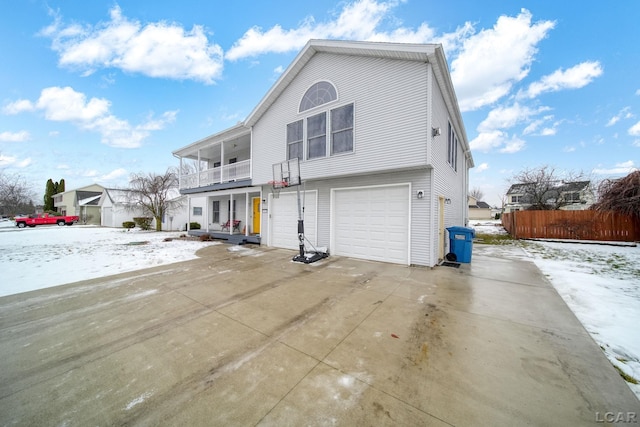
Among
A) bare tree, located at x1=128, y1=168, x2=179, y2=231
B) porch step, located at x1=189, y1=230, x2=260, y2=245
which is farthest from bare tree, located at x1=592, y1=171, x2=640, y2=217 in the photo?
bare tree, located at x1=128, y1=168, x2=179, y2=231

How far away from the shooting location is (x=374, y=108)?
706 centimetres

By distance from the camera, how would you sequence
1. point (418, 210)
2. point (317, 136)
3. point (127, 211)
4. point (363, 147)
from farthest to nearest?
point (127, 211), point (317, 136), point (363, 147), point (418, 210)

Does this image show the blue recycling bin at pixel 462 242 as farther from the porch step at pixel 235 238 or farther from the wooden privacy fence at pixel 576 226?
the wooden privacy fence at pixel 576 226

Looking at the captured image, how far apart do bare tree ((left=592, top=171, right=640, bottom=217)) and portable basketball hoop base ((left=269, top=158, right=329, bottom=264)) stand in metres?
14.1

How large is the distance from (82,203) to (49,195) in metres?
22.3

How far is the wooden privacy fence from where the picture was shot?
35.5 ft

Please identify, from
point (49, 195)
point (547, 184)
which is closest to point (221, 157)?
point (547, 184)

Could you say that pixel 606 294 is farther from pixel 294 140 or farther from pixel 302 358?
pixel 294 140

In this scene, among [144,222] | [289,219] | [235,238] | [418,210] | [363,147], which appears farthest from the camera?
[144,222]

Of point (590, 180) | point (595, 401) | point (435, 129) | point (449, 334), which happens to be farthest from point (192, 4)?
point (590, 180)

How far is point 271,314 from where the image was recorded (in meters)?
3.67

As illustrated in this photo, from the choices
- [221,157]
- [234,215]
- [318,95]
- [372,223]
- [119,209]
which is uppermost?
[318,95]

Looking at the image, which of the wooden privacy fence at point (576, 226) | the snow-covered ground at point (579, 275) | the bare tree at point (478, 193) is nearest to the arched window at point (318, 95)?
the snow-covered ground at point (579, 275)

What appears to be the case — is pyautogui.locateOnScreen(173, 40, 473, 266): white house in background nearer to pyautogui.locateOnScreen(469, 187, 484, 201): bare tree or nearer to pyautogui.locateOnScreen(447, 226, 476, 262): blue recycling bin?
pyautogui.locateOnScreen(447, 226, 476, 262): blue recycling bin
